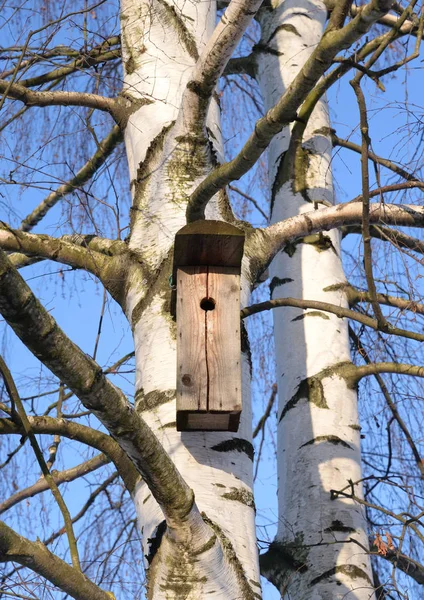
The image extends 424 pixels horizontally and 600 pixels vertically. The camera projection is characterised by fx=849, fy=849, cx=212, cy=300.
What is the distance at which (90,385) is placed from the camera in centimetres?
157

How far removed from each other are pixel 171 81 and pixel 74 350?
1524 mm

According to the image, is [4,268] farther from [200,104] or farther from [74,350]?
[200,104]

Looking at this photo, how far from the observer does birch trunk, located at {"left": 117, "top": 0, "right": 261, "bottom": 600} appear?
1890mm

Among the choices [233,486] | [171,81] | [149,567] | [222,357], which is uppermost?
[171,81]

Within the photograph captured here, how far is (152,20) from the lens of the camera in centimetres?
290

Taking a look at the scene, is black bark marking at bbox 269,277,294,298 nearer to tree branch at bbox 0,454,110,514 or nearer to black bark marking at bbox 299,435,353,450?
black bark marking at bbox 299,435,353,450

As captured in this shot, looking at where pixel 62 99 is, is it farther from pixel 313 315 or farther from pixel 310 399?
pixel 310 399

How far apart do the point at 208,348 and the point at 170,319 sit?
18 centimetres

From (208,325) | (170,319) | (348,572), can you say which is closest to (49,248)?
(170,319)

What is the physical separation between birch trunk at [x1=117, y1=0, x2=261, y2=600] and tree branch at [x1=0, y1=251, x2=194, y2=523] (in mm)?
94

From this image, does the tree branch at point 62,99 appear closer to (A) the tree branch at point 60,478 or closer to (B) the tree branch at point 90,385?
(A) the tree branch at point 60,478

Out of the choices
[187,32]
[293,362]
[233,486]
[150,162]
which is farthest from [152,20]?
[233,486]

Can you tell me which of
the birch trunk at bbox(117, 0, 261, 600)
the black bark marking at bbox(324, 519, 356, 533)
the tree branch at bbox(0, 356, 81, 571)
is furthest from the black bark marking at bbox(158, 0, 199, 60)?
the black bark marking at bbox(324, 519, 356, 533)

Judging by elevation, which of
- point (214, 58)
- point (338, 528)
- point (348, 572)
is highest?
point (214, 58)
